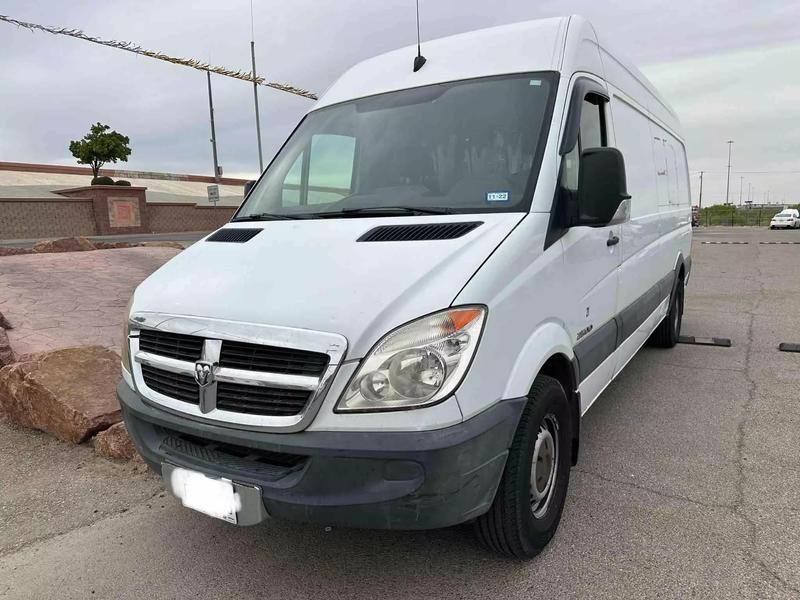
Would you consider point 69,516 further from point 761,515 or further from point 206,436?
point 761,515

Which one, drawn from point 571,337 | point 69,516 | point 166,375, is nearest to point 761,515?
point 571,337

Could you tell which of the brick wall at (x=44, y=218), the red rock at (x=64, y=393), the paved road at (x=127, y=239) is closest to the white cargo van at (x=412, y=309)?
the red rock at (x=64, y=393)

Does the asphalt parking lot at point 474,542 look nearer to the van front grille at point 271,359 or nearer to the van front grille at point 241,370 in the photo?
the van front grille at point 241,370

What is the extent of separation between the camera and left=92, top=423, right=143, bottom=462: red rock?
12.3 feet

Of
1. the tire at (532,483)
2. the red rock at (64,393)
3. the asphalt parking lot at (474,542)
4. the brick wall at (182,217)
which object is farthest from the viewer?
the brick wall at (182,217)

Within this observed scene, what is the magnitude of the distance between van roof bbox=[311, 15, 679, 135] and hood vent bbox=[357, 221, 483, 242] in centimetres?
108

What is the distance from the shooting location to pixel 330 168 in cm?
352

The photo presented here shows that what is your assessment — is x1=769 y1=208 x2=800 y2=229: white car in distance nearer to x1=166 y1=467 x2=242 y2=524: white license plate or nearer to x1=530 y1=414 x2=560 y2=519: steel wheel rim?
x1=530 y1=414 x2=560 y2=519: steel wheel rim

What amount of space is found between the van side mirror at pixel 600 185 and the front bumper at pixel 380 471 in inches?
41.2

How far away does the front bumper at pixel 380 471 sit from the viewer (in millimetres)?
2002

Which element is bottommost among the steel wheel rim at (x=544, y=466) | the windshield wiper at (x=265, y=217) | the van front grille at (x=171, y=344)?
the steel wheel rim at (x=544, y=466)

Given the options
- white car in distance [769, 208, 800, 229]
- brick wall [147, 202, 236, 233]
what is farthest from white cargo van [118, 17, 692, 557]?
white car in distance [769, 208, 800, 229]

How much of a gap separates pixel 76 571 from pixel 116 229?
28170 millimetres

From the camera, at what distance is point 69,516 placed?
10.5ft
